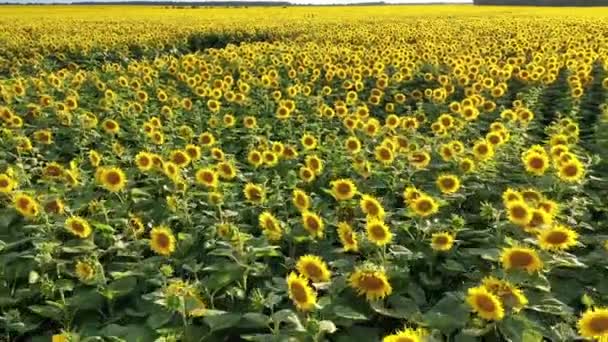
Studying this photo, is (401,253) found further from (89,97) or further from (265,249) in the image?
(89,97)

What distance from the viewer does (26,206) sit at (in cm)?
463

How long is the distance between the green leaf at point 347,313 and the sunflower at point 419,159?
2379 mm

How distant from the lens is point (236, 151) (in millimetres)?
7141

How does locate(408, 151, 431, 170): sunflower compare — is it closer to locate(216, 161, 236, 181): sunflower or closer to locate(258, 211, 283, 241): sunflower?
locate(216, 161, 236, 181): sunflower

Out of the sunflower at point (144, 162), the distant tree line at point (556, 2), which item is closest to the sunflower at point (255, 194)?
the sunflower at point (144, 162)

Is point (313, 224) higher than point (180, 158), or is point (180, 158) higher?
point (180, 158)

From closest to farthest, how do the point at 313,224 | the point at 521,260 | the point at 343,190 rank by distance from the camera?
the point at 521,260, the point at 313,224, the point at 343,190

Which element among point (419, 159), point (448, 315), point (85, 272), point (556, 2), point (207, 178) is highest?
point (207, 178)

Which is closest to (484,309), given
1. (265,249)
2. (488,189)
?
(265,249)

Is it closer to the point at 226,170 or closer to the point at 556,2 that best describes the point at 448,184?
the point at 226,170

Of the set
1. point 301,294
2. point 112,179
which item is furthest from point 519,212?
point 112,179

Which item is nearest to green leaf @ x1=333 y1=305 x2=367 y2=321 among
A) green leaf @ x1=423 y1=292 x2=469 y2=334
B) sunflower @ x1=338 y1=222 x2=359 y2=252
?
green leaf @ x1=423 y1=292 x2=469 y2=334

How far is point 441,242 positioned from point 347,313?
1040mm

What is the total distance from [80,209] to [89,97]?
5022 mm
